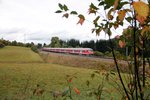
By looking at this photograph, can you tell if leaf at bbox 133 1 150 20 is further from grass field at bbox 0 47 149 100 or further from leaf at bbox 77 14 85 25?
grass field at bbox 0 47 149 100

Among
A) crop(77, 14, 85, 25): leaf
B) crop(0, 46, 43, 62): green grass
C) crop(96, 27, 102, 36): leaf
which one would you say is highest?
crop(77, 14, 85, 25): leaf

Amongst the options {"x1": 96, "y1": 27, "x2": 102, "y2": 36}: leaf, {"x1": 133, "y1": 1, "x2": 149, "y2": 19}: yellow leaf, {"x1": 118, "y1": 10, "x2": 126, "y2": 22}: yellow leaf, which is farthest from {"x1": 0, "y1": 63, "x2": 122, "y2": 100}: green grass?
{"x1": 133, "y1": 1, "x2": 149, "y2": 19}: yellow leaf

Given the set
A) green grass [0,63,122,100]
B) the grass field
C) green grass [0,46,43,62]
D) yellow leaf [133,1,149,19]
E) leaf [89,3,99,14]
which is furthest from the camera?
green grass [0,46,43,62]

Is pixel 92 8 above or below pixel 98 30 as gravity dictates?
above

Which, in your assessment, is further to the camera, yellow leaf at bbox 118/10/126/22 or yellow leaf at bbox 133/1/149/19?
yellow leaf at bbox 118/10/126/22

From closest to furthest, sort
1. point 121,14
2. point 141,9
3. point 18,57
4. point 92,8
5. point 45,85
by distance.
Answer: point 141,9 < point 121,14 < point 92,8 < point 45,85 < point 18,57

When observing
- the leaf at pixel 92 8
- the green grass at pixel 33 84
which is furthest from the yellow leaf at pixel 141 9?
the green grass at pixel 33 84

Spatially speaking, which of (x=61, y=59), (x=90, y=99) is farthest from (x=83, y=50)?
(x=90, y=99)

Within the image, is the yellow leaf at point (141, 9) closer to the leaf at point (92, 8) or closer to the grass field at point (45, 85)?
the leaf at point (92, 8)

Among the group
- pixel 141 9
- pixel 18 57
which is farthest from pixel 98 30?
pixel 18 57

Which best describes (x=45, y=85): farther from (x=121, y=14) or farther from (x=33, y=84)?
(x=121, y=14)

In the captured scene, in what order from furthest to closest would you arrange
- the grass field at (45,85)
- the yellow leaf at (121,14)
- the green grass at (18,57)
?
1. the green grass at (18,57)
2. the grass field at (45,85)
3. the yellow leaf at (121,14)

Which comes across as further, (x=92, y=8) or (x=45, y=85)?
(x=45, y=85)

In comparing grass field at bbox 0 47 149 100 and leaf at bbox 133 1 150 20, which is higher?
leaf at bbox 133 1 150 20
